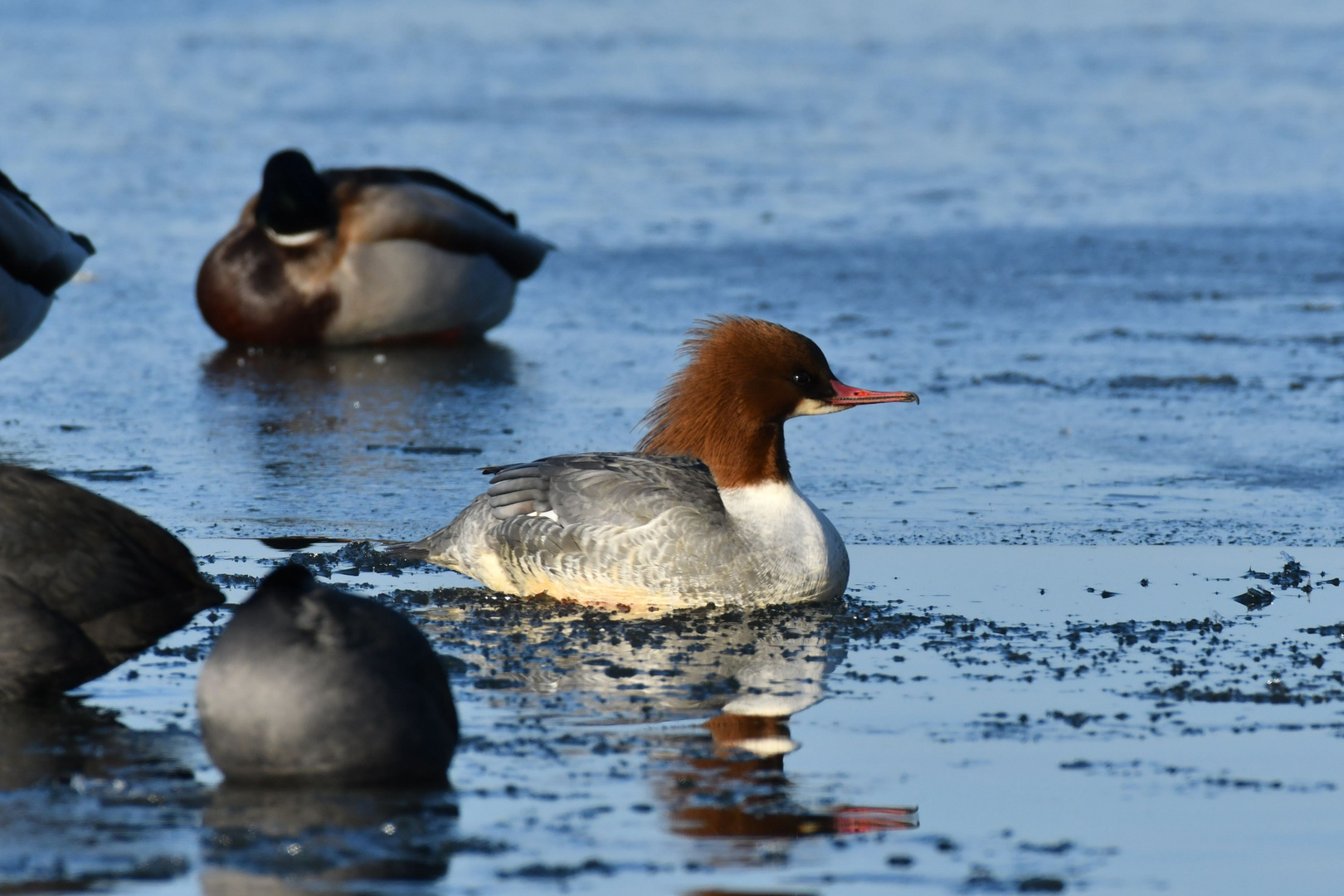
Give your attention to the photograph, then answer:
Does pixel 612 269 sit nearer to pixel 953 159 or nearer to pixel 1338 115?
pixel 953 159

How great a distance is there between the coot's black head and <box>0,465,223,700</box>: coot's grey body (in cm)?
561

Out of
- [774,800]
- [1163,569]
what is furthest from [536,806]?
[1163,569]

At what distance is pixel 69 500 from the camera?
507cm

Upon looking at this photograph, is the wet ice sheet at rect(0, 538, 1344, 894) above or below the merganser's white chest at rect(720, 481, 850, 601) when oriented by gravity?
below

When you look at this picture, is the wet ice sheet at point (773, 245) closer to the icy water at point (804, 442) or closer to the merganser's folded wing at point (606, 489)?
the icy water at point (804, 442)

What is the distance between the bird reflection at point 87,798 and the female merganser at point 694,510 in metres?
1.71

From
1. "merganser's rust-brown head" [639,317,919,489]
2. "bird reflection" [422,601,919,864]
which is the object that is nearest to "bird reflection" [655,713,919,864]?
"bird reflection" [422,601,919,864]

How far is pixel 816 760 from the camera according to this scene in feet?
15.3

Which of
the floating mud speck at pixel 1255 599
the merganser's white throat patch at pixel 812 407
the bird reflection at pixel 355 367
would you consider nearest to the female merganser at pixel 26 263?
the bird reflection at pixel 355 367

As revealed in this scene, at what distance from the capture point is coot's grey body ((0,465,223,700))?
15.8 feet

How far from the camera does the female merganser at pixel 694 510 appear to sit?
239 inches

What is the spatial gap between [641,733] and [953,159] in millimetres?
11545

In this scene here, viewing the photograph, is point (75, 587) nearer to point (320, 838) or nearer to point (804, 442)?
point (320, 838)

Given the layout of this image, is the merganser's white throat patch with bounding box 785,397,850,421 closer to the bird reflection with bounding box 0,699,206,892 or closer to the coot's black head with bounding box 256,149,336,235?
the bird reflection with bounding box 0,699,206,892
